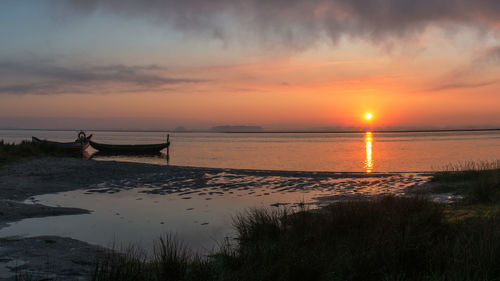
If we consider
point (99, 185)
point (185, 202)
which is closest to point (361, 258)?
point (185, 202)

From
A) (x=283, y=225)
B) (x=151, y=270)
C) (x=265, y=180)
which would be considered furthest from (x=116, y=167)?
(x=151, y=270)

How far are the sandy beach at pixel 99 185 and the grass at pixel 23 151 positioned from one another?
305cm

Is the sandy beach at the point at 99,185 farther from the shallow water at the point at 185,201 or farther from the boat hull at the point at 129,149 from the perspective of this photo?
the boat hull at the point at 129,149

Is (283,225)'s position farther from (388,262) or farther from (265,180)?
(265,180)

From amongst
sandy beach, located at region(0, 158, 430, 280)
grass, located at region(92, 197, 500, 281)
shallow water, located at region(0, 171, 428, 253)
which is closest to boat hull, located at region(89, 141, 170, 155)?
sandy beach, located at region(0, 158, 430, 280)

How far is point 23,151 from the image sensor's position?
33.7 meters

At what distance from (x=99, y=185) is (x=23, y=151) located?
56.0ft

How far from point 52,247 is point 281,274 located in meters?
5.96

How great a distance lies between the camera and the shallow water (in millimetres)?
10801

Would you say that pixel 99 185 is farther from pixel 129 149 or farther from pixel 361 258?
pixel 129 149

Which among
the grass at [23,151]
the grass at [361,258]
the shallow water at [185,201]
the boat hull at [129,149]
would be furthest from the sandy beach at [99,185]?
the boat hull at [129,149]

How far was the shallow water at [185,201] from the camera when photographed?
10.8 m

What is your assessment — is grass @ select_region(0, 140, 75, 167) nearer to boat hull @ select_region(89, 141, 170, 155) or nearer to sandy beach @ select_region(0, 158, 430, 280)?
sandy beach @ select_region(0, 158, 430, 280)

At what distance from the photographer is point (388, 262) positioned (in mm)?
6289
